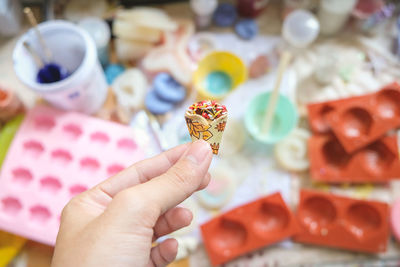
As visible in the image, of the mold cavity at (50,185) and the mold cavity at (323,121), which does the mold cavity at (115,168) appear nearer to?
the mold cavity at (50,185)

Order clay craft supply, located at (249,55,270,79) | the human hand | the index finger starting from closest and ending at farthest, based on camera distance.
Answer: the human hand < the index finger < clay craft supply, located at (249,55,270,79)

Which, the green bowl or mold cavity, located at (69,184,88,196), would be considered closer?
mold cavity, located at (69,184,88,196)

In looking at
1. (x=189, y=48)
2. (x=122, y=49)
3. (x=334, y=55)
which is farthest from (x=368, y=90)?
(x=122, y=49)

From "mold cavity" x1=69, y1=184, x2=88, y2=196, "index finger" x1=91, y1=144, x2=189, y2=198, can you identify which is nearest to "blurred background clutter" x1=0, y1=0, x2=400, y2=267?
"mold cavity" x1=69, y1=184, x2=88, y2=196

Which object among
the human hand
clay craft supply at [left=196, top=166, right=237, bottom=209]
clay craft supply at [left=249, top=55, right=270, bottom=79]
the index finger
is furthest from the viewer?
clay craft supply at [left=249, top=55, right=270, bottom=79]

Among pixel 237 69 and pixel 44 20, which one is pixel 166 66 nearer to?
pixel 237 69

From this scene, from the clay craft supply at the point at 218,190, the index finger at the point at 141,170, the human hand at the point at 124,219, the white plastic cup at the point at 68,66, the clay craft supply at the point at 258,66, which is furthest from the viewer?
the clay craft supply at the point at 258,66

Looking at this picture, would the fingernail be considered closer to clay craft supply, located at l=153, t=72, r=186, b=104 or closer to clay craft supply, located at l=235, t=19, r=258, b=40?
clay craft supply, located at l=153, t=72, r=186, b=104

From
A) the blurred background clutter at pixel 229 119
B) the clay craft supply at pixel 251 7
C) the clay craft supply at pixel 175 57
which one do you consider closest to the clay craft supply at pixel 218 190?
the blurred background clutter at pixel 229 119
